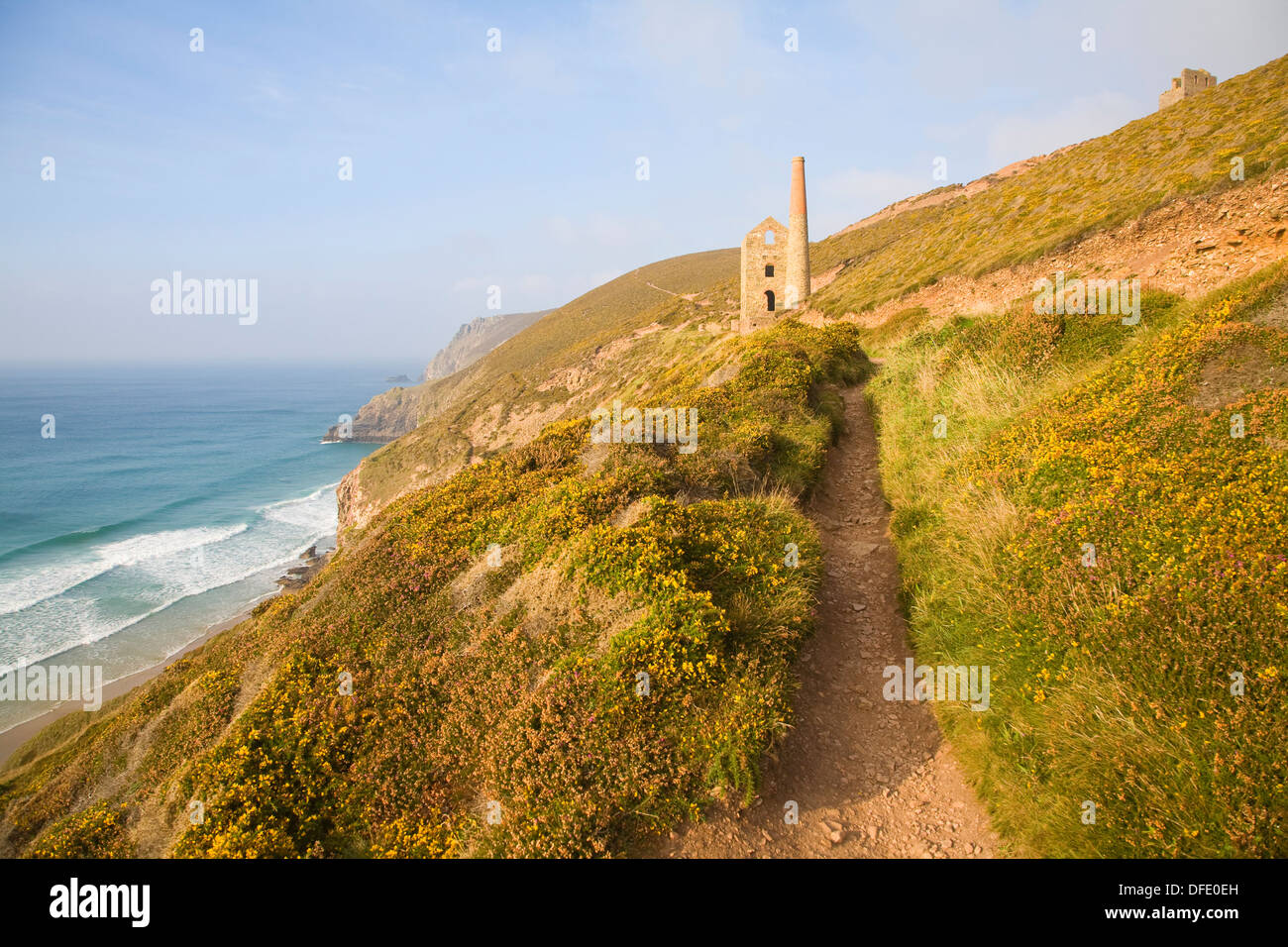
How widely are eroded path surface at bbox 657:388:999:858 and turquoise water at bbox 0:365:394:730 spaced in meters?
30.6

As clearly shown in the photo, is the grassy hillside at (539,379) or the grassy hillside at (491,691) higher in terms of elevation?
the grassy hillside at (539,379)

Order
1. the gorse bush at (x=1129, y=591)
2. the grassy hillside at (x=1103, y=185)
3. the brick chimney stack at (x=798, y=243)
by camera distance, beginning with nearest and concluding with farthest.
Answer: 1. the gorse bush at (x=1129, y=591)
2. the grassy hillside at (x=1103, y=185)
3. the brick chimney stack at (x=798, y=243)

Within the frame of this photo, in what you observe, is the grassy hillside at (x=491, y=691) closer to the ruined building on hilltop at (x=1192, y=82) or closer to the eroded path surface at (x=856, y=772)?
the eroded path surface at (x=856, y=772)

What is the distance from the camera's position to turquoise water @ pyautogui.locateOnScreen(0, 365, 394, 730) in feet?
99.8

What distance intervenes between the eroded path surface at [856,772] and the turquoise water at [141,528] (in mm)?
30595

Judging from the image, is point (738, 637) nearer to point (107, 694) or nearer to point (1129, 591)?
point (1129, 591)

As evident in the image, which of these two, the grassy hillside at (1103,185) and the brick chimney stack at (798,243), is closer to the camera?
the grassy hillside at (1103,185)

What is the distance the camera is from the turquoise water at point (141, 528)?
30422 mm

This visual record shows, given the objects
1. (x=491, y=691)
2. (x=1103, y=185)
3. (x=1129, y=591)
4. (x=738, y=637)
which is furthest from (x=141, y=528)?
(x=1103, y=185)

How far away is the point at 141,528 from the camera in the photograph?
47.0 meters

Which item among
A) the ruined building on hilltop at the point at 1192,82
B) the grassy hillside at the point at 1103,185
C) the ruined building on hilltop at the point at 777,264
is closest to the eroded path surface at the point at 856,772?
the grassy hillside at the point at 1103,185

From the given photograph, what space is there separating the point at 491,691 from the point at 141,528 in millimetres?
54302

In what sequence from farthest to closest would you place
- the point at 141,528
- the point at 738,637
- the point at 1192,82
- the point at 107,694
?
the point at 141,528 → the point at 1192,82 → the point at 107,694 → the point at 738,637
